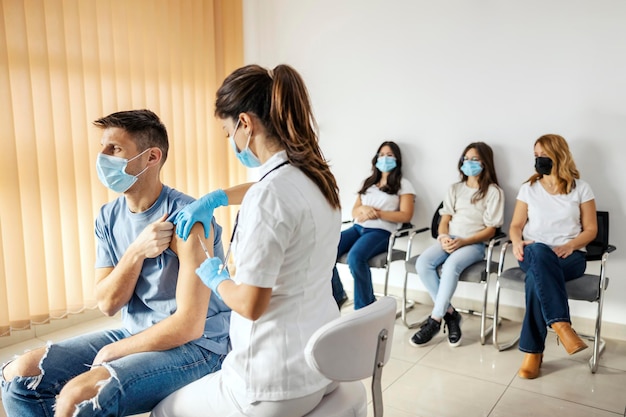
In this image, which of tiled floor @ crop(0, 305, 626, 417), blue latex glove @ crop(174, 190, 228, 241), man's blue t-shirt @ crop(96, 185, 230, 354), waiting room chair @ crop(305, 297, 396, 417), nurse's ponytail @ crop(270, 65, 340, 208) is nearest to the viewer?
waiting room chair @ crop(305, 297, 396, 417)

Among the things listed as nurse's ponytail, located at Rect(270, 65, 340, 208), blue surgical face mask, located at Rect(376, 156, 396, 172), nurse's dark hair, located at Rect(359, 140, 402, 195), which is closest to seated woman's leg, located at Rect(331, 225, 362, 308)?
nurse's dark hair, located at Rect(359, 140, 402, 195)

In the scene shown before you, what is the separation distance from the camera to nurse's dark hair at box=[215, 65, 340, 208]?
131 cm

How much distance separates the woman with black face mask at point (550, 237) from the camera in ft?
9.28

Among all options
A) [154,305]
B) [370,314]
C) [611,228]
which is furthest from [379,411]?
[611,228]

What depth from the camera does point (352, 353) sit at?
122cm

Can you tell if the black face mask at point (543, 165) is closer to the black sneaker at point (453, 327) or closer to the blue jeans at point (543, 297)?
the blue jeans at point (543, 297)

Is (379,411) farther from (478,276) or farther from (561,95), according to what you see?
(561,95)

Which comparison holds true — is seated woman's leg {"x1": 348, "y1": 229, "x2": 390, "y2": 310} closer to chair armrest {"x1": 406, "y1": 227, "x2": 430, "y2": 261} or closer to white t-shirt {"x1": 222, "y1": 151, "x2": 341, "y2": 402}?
chair armrest {"x1": 406, "y1": 227, "x2": 430, "y2": 261}

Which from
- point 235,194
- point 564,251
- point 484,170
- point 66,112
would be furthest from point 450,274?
point 66,112

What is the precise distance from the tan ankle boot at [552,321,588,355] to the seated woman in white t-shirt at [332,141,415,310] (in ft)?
4.06

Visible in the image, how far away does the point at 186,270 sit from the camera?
1.57 metres

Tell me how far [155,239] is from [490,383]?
1982 mm

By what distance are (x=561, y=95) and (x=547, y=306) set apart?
1388mm

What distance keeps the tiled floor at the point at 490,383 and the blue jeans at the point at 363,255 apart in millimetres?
373
